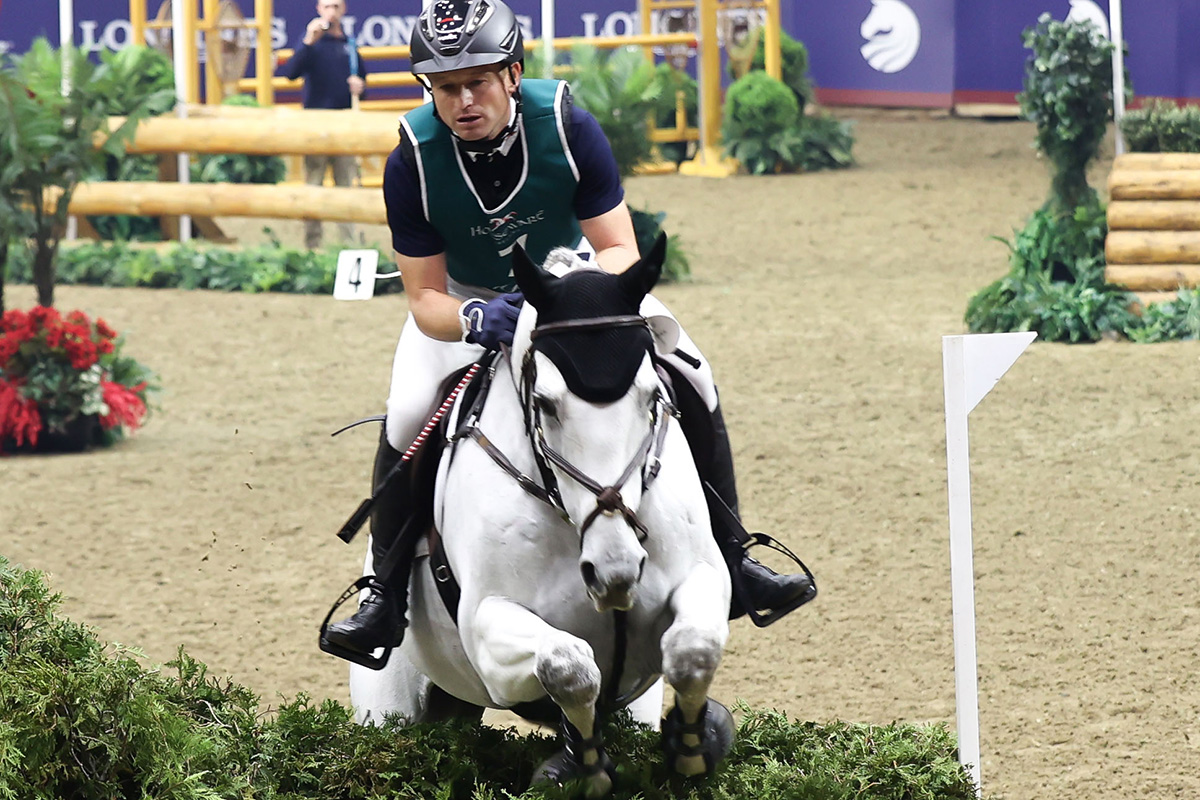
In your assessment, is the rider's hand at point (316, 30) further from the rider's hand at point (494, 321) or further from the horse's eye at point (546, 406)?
the horse's eye at point (546, 406)

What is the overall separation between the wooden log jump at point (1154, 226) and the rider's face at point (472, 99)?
25.0 ft

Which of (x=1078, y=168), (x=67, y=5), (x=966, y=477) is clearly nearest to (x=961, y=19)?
(x=1078, y=168)

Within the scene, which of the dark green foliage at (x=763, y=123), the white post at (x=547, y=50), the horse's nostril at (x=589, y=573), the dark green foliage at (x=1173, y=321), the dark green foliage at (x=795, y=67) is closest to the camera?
the horse's nostril at (x=589, y=573)

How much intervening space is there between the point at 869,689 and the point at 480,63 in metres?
2.83

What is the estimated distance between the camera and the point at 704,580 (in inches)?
113

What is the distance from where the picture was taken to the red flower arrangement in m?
8.34

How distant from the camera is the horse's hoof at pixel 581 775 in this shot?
284cm

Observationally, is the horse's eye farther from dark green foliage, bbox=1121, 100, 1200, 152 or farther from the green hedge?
dark green foliage, bbox=1121, 100, 1200, 152

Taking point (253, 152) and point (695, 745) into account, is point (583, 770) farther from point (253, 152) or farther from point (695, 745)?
point (253, 152)

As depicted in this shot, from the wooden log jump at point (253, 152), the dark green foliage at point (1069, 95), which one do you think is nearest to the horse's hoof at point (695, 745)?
the dark green foliage at point (1069, 95)

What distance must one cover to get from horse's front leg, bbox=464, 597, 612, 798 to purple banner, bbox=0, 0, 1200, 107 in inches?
567

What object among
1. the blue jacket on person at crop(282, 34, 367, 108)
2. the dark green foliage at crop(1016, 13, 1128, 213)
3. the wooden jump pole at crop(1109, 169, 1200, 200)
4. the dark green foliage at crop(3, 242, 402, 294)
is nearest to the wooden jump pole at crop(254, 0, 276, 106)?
the blue jacket on person at crop(282, 34, 367, 108)

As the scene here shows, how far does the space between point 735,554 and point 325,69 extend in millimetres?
11472

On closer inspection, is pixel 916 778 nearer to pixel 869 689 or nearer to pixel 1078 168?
pixel 869 689
